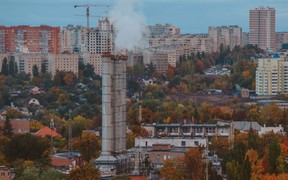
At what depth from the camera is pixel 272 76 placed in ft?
194

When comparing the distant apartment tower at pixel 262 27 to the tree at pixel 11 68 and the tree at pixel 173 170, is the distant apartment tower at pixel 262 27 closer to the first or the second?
the tree at pixel 11 68

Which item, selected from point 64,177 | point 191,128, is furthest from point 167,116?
point 64,177

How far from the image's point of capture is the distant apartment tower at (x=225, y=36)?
299 feet

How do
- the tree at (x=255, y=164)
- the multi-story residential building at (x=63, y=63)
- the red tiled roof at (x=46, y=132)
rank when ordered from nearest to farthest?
the tree at (x=255, y=164) < the red tiled roof at (x=46, y=132) < the multi-story residential building at (x=63, y=63)

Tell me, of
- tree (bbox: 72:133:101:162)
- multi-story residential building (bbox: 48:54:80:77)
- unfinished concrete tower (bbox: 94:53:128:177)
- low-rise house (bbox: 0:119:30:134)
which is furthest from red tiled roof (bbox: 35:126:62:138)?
multi-story residential building (bbox: 48:54:80:77)

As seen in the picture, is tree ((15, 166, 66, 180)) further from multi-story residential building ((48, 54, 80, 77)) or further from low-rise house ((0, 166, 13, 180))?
multi-story residential building ((48, 54, 80, 77))

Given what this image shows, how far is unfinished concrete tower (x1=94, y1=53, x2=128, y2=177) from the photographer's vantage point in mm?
25656

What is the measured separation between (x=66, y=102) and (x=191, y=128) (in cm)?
1706

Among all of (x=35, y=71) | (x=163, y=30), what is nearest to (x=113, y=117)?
(x=35, y=71)

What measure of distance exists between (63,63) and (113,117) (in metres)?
40.2

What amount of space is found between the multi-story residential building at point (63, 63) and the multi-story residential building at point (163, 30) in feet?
83.7

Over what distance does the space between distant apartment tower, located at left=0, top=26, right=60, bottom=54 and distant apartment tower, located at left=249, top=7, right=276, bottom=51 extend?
1861 centimetres

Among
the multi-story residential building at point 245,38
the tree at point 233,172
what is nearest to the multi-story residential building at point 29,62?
the multi-story residential building at point 245,38

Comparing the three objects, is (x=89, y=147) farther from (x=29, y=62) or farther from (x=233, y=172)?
(x=29, y=62)
